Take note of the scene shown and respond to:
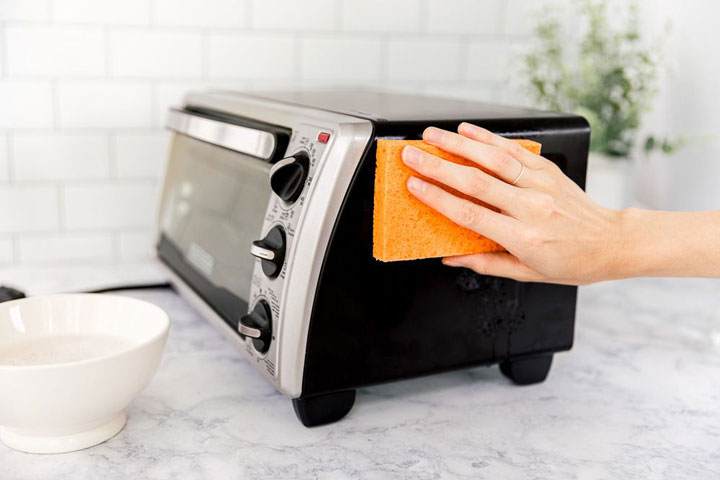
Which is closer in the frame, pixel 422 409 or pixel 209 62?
pixel 422 409

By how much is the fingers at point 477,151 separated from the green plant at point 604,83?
576mm

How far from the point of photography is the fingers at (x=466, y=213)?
651mm

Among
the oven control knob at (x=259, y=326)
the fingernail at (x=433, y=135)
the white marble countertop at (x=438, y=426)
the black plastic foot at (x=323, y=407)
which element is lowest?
the white marble countertop at (x=438, y=426)

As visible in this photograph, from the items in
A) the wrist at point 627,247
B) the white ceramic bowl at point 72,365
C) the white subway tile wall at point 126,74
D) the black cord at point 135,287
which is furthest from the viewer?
the white subway tile wall at point 126,74

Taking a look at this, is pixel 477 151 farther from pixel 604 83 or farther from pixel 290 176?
pixel 604 83

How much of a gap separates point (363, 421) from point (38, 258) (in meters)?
0.75

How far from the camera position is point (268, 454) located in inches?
26.5

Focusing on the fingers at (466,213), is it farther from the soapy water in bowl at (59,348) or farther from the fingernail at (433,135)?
the soapy water in bowl at (59,348)

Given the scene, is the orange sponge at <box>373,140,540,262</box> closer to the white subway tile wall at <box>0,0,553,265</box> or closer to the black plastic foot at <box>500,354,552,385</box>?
the black plastic foot at <box>500,354,552,385</box>

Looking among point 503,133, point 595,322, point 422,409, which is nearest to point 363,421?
point 422,409

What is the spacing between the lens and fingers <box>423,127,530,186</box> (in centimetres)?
66

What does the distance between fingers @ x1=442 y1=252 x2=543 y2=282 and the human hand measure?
0.06 feet

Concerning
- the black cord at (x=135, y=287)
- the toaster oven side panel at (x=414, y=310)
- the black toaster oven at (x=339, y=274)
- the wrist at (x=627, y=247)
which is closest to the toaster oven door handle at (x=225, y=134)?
the black toaster oven at (x=339, y=274)

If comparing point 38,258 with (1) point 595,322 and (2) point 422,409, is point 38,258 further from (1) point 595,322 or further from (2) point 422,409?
(1) point 595,322
